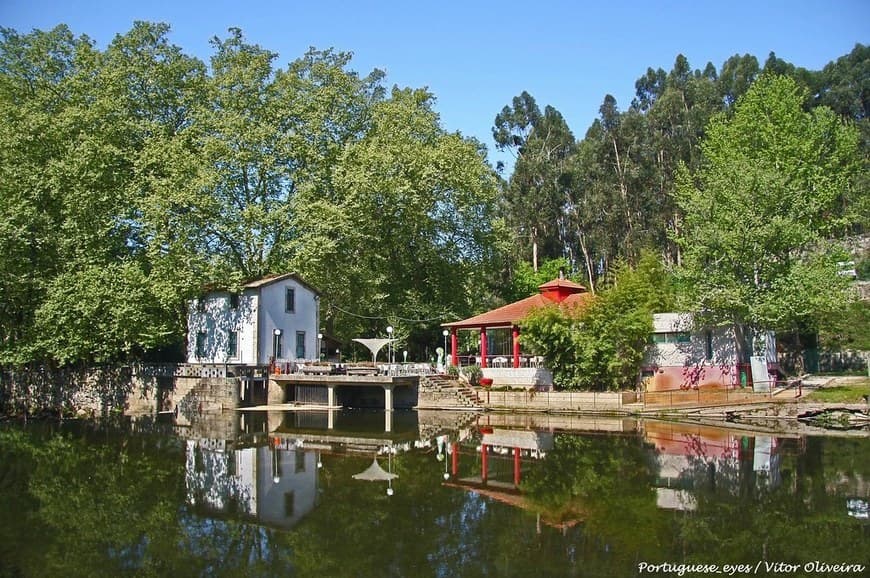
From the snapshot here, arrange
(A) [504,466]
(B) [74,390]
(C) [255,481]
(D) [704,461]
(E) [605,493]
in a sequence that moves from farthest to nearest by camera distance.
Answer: (B) [74,390] < (A) [504,466] < (D) [704,461] < (C) [255,481] < (E) [605,493]

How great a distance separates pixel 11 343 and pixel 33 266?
14.0 ft

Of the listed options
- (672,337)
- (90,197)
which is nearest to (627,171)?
(672,337)

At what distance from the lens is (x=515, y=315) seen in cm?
3869

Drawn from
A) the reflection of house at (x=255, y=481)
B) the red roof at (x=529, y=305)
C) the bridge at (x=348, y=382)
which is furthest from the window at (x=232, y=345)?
the reflection of house at (x=255, y=481)

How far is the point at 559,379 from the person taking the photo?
34656 millimetres

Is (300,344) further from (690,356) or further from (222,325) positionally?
(690,356)

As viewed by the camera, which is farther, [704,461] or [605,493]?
[704,461]

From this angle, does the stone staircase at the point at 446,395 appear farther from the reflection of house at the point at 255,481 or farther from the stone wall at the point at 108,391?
the reflection of house at the point at 255,481

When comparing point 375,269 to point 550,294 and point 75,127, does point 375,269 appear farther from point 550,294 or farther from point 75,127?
point 75,127

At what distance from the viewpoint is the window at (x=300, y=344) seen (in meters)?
41.1

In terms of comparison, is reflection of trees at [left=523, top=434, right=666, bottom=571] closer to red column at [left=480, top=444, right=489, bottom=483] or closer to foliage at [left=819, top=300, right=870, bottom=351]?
red column at [left=480, top=444, right=489, bottom=483]

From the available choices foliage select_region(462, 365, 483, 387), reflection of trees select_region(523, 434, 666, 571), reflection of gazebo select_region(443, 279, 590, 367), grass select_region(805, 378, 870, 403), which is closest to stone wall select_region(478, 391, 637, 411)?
foliage select_region(462, 365, 483, 387)

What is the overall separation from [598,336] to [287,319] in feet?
55.6

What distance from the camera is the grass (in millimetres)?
29625
